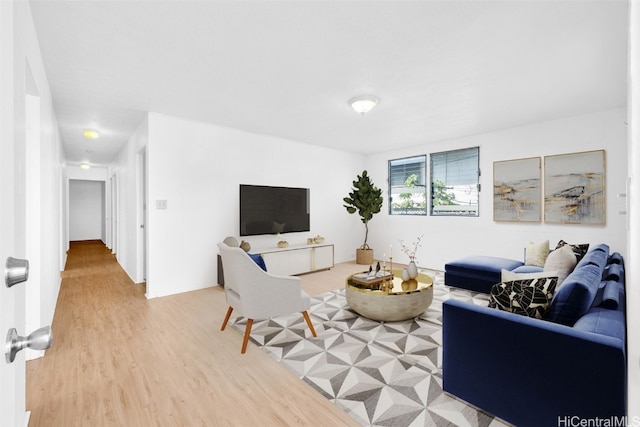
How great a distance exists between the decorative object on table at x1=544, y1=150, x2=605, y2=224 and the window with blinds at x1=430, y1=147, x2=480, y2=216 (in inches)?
42.6

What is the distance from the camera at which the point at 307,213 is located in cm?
605

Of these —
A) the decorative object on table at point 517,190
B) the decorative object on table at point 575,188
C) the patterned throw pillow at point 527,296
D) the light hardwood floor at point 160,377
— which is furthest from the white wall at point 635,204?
the decorative object on table at point 517,190

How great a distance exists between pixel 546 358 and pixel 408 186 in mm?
5166

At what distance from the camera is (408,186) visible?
254 inches

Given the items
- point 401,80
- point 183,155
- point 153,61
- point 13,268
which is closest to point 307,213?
point 183,155

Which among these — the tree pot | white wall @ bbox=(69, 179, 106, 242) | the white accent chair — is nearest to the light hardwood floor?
the white accent chair

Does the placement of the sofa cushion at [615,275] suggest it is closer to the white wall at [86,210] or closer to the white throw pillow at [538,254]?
the white throw pillow at [538,254]

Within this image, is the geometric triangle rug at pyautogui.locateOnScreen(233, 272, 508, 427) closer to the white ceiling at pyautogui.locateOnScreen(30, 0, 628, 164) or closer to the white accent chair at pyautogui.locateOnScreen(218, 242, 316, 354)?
the white accent chair at pyautogui.locateOnScreen(218, 242, 316, 354)

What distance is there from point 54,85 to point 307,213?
4112 millimetres

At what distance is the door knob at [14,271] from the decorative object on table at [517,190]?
222 inches

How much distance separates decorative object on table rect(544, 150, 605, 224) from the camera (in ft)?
13.4

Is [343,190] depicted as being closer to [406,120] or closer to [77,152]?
[406,120]

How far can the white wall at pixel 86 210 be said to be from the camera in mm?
10773

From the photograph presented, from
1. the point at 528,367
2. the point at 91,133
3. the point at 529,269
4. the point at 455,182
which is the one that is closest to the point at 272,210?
the point at 91,133
